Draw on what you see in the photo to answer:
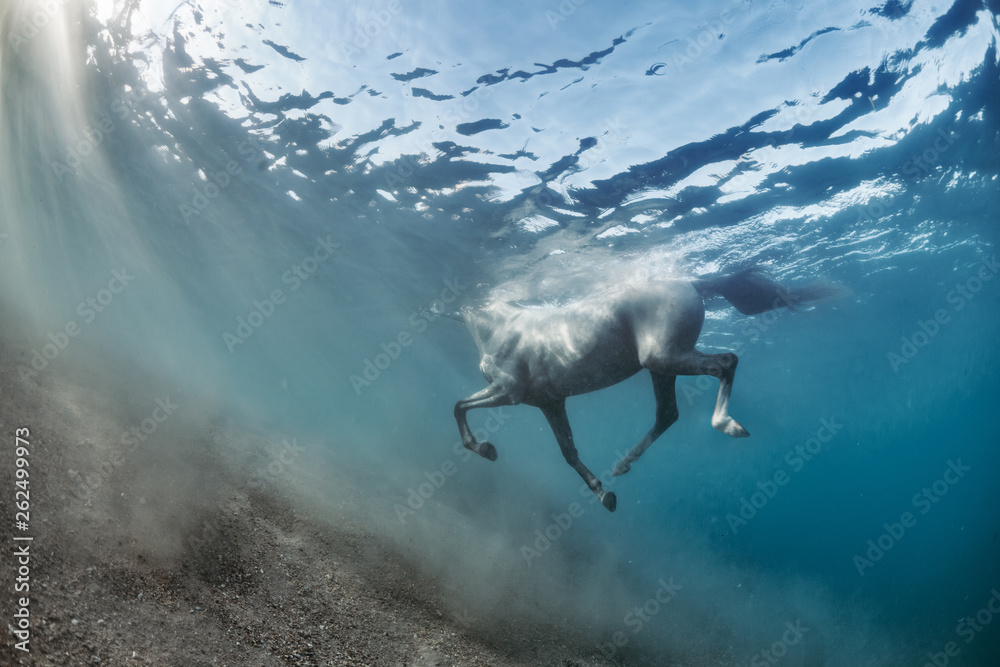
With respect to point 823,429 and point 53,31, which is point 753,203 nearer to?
point 53,31

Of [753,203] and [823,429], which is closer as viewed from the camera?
[753,203]

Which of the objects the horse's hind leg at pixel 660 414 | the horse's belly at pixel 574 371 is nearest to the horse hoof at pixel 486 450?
the horse's belly at pixel 574 371

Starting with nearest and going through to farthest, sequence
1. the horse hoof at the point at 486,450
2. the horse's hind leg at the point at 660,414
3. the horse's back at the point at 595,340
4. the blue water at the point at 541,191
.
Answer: the horse's back at the point at 595,340
the horse hoof at the point at 486,450
the horse's hind leg at the point at 660,414
the blue water at the point at 541,191

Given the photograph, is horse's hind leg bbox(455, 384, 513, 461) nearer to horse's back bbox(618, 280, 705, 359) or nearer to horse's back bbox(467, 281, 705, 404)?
horse's back bbox(467, 281, 705, 404)

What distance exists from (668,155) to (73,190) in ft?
78.0

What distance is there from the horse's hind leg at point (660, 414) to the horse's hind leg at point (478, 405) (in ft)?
5.24

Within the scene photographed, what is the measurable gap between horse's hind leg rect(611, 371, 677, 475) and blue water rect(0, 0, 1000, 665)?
128 inches

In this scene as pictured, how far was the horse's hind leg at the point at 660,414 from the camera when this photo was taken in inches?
210

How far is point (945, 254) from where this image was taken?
13469 millimetres

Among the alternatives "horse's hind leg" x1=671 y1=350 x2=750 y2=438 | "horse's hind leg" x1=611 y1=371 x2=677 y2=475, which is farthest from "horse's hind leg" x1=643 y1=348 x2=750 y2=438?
"horse's hind leg" x1=611 y1=371 x2=677 y2=475

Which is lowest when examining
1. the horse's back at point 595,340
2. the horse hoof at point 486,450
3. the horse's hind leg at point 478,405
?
the horse hoof at point 486,450

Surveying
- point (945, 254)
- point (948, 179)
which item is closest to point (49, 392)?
point (948, 179)

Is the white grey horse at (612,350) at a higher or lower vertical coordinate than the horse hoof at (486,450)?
higher

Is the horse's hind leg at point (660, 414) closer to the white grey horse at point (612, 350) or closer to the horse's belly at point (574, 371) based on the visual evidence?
the white grey horse at point (612, 350)
